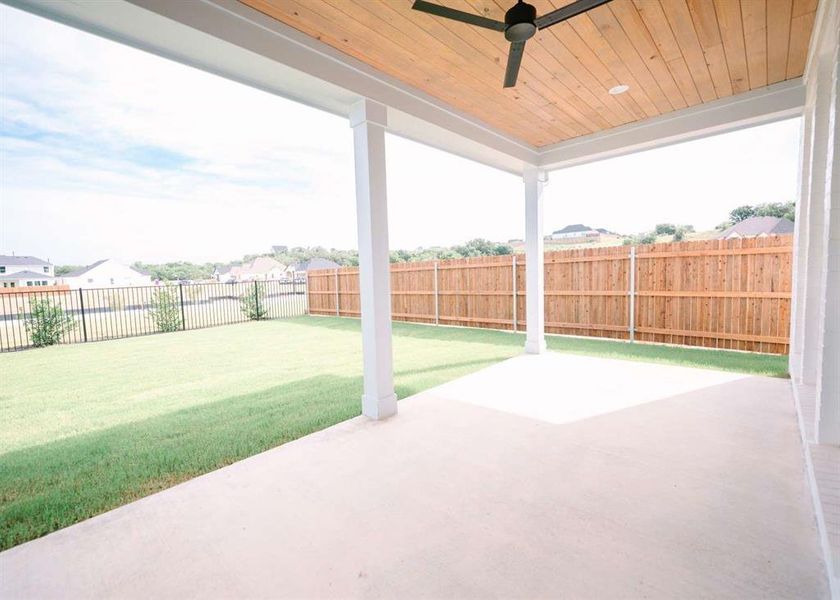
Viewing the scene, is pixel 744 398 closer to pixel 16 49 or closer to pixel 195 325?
pixel 16 49

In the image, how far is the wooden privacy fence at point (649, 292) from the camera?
195 inches

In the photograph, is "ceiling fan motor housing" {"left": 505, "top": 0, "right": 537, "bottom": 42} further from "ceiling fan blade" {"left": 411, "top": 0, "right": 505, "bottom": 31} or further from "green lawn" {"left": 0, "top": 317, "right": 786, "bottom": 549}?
"green lawn" {"left": 0, "top": 317, "right": 786, "bottom": 549}

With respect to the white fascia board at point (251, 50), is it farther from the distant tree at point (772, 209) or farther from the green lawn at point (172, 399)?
the distant tree at point (772, 209)

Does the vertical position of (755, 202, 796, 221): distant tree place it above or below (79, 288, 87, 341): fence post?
above

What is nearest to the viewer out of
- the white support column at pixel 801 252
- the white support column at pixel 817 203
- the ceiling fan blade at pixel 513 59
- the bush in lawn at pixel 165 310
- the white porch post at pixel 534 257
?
the ceiling fan blade at pixel 513 59

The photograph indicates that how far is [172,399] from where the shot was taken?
369 centimetres

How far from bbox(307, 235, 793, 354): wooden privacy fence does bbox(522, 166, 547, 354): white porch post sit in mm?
1717

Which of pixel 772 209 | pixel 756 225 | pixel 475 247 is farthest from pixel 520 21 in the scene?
pixel 475 247

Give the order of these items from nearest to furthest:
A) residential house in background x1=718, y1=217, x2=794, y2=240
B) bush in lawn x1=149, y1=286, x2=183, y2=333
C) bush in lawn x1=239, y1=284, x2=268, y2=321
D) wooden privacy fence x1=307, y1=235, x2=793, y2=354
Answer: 1. wooden privacy fence x1=307, y1=235, x2=793, y2=354
2. bush in lawn x1=149, y1=286, x2=183, y2=333
3. bush in lawn x1=239, y1=284, x2=268, y2=321
4. residential house in background x1=718, y1=217, x2=794, y2=240

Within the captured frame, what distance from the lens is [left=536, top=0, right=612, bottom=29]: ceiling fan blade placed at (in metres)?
1.77

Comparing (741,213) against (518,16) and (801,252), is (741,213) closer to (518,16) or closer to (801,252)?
(801,252)

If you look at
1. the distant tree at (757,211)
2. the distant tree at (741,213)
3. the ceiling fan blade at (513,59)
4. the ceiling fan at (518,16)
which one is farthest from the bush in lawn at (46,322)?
the distant tree at (741,213)

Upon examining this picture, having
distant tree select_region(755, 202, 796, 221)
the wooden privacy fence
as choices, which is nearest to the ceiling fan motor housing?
the wooden privacy fence

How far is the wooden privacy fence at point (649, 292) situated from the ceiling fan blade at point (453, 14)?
512cm
